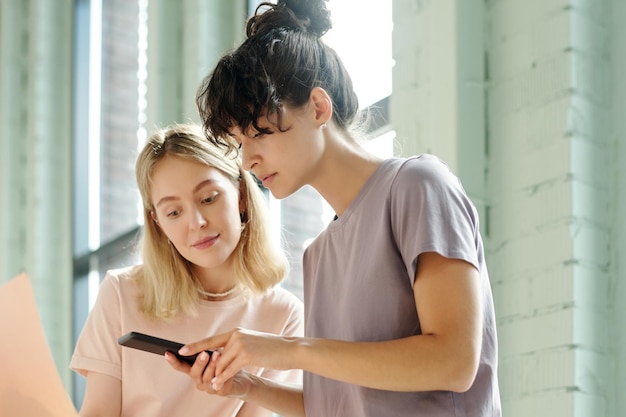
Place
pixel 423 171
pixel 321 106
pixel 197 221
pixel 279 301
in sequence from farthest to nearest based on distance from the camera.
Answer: pixel 279 301, pixel 197 221, pixel 321 106, pixel 423 171

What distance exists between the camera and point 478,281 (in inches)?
47.4

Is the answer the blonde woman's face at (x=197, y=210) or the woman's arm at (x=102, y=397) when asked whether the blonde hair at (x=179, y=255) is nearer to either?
the blonde woman's face at (x=197, y=210)

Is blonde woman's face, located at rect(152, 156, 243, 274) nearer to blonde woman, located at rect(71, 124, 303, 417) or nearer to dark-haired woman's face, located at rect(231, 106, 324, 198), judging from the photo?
blonde woman, located at rect(71, 124, 303, 417)

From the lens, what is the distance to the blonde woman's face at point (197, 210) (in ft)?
6.05

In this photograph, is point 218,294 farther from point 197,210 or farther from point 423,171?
point 423,171

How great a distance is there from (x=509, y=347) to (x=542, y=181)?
1.09 feet

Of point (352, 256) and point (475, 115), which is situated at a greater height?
point (475, 115)

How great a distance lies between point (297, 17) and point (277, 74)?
0.14 m

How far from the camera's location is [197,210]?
1.84 metres

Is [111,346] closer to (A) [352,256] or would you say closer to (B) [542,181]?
(A) [352,256]

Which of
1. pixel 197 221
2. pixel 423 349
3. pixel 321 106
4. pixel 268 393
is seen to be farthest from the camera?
pixel 197 221

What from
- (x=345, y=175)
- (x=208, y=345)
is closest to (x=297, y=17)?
(x=345, y=175)

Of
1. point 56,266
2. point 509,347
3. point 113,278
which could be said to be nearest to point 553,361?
point 509,347

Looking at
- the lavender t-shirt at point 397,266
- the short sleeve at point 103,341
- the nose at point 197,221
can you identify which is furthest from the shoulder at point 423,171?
the short sleeve at point 103,341
